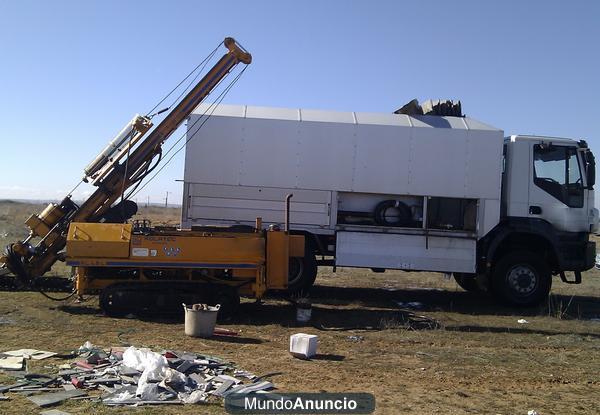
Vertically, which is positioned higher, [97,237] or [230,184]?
[230,184]

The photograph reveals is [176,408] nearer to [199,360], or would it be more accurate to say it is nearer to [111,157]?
[199,360]

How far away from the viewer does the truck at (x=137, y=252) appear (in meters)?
9.84

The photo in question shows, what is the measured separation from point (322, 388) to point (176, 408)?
1.56m

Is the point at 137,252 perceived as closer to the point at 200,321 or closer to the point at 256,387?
the point at 200,321

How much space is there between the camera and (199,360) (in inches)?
266

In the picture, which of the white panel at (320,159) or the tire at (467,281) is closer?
the white panel at (320,159)

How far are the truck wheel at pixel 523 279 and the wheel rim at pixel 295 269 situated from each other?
4.05m

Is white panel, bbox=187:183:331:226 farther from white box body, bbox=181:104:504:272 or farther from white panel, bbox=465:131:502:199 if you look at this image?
white panel, bbox=465:131:502:199

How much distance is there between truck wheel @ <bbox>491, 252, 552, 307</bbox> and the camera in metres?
12.1

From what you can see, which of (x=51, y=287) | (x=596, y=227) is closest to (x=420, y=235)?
(x=596, y=227)

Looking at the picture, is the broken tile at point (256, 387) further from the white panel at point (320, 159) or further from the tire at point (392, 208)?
the tire at point (392, 208)

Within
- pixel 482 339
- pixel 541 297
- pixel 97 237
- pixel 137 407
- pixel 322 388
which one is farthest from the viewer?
pixel 541 297

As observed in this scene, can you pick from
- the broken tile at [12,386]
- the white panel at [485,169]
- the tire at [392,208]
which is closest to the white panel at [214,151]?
the tire at [392,208]

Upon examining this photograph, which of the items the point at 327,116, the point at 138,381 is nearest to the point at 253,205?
the point at 327,116
